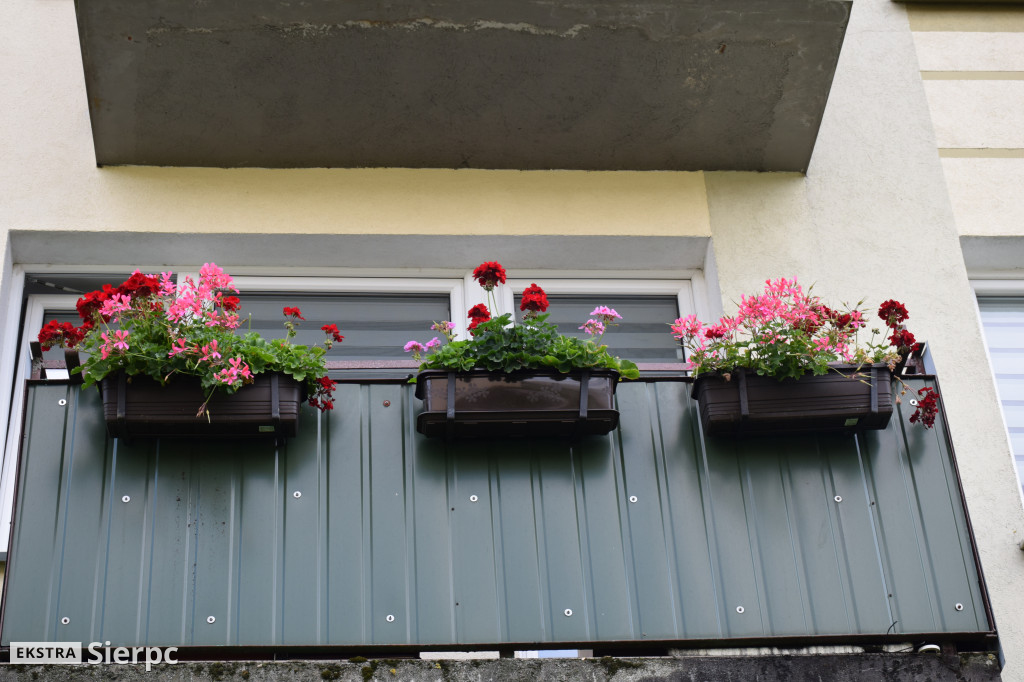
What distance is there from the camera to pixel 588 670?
4434 mm

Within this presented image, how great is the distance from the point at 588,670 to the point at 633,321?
2.43 meters

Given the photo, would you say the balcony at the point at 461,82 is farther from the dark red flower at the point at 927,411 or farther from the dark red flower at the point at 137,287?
the dark red flower at the point at 927,411

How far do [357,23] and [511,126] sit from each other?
3.07ft

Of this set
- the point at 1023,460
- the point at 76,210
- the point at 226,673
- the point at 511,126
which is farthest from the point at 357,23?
the point at 1023,460

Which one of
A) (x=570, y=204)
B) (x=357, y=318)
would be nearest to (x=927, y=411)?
(x=570, y=204)

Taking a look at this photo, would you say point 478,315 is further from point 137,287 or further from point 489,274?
point 137,287

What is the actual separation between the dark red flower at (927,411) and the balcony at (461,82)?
5.91 feet

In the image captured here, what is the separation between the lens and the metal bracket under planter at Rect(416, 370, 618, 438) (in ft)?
16.3

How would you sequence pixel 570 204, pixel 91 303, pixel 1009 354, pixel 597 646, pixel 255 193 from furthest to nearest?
pixel 1009 354 → pixel 570 204 → pixel 255 193 → pixel 91 303 → pixel 597 646

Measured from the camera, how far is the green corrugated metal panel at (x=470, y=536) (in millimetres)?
4609

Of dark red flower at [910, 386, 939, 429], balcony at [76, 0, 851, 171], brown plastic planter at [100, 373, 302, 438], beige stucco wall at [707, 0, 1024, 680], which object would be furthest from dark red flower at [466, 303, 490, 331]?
dark red flower at [910, 386, 939, 429]

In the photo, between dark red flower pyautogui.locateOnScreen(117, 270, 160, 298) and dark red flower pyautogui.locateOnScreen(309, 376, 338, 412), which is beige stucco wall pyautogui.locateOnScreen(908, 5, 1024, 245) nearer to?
dark red flower pyautogui.locateOnScreen(309, 376, 338, 412)

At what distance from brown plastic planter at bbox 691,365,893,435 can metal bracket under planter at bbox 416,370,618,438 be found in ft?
1.40

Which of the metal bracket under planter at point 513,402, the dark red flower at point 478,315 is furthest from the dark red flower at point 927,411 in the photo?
the dark red flower at point 478,315
